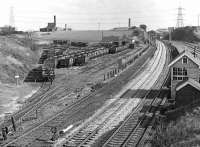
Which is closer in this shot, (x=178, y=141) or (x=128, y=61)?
(x=178, y=141)

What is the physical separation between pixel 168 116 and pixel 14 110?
14193 millimetres

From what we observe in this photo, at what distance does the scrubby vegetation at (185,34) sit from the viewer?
16121cm

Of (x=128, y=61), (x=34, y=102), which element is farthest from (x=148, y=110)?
(x=128, y=61)

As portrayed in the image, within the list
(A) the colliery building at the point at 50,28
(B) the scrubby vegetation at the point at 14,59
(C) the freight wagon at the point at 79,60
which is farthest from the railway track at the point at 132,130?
(A) the colliery building at the point at 50,28

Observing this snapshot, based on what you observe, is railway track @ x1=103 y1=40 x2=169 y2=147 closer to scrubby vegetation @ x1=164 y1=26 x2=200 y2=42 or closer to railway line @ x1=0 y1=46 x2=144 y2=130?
railway line @ x1=0 y1=46 x2=144 y2=130

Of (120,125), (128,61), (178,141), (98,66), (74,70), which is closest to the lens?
(178,141)

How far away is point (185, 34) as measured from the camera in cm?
17500

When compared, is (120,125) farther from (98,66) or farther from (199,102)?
(98,66)

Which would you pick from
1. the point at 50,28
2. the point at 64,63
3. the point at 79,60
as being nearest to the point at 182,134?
the point at 64,63

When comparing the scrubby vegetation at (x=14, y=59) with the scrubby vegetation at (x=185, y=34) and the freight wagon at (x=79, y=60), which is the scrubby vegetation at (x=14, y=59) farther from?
the scrubby vegetation at (x=185, y=34)

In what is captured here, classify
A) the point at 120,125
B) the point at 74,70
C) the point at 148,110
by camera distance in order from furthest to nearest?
the point at 74,70 < the point at 148,110 < the point at 120,125

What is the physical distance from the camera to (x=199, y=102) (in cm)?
2794

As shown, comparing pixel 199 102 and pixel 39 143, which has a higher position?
pixel 199 102

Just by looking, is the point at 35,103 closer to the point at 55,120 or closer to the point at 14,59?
the point at 55,120
